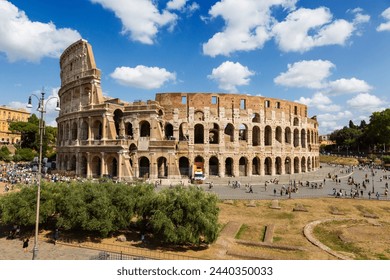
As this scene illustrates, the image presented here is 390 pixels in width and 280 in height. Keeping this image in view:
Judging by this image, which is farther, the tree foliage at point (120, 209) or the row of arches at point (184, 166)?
the row of arches at point (184, 166)

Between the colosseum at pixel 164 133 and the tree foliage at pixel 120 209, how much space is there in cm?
1878

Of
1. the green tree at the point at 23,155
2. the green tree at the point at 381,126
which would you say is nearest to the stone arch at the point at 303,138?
the green tree at the point at 381,126

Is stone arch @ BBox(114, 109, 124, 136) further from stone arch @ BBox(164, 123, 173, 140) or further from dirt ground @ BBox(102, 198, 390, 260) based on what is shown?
dirt ground @ BBox(102, 198, 390, 260)

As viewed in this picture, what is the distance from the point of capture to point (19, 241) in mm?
15852

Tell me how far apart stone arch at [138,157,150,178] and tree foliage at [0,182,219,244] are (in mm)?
20960

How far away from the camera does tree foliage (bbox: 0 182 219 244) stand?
48.1ft

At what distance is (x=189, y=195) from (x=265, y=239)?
18.5 ft

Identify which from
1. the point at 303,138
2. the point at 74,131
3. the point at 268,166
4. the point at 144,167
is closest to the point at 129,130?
the point at 144,167

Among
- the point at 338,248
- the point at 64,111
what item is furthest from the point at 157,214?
the point at 64,111

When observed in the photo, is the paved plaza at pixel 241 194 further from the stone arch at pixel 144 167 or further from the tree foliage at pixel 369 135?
the tree foliage at pixel 369 135

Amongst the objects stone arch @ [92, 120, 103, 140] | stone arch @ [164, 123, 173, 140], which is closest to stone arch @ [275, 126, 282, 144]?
stone arch @ [164, 123, 173, 140]

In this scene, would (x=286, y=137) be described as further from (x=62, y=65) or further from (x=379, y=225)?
Answer: (x=62, y=65)

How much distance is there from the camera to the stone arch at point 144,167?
129 feet

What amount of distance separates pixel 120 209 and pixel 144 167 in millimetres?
23219
